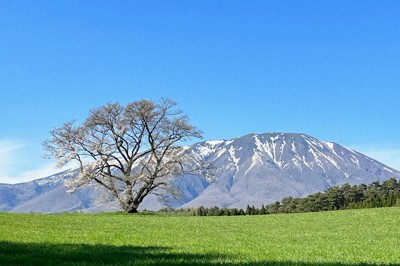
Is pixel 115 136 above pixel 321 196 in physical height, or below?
above

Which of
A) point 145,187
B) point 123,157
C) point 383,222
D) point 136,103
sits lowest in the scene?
point 383,222

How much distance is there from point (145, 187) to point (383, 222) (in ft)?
128

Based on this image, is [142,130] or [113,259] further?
[142,130]

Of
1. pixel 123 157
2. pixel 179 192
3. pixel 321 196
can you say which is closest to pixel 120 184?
pixel 123 157

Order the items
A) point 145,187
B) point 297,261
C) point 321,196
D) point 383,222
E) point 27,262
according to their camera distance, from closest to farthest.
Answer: point 27,262, point 297,261, point 383,222, point 145,187, point 321,196

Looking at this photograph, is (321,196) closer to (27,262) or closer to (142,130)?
(142,130)

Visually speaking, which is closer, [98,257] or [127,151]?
[98,257]

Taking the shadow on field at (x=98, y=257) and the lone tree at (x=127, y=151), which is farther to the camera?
the lone tree at (x=127, y=151)

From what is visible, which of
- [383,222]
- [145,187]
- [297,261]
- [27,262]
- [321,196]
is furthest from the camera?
[321,196]

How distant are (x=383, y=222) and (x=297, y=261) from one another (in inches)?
1261

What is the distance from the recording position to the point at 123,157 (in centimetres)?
7794

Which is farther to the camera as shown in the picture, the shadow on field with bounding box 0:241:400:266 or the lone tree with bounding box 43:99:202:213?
the lone tree with bounding box 43:99:202:213

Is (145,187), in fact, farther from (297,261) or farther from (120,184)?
(297,261)

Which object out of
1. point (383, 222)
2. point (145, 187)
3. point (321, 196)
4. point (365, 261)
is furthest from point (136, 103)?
point (321, 196)
